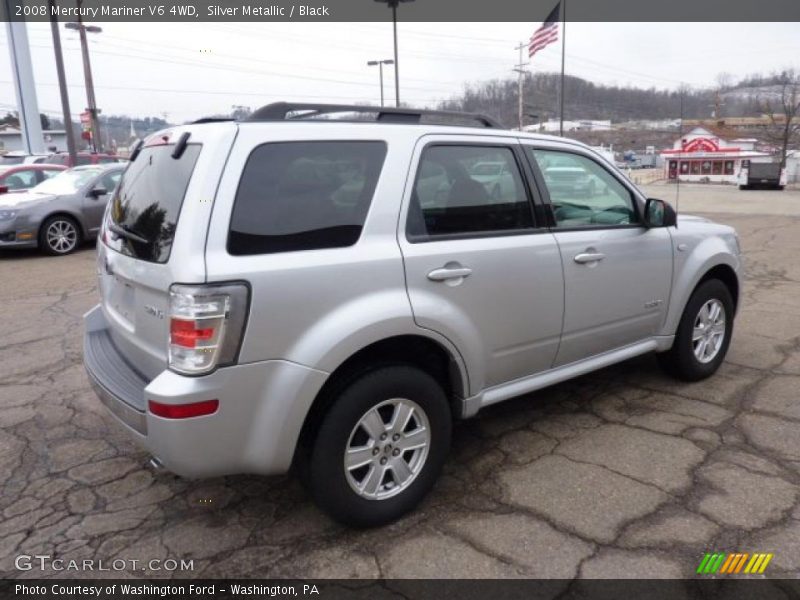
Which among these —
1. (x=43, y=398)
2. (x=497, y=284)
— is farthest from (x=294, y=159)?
(x=43, y=398)

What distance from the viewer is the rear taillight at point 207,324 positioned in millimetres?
2291

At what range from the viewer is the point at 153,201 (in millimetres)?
2709

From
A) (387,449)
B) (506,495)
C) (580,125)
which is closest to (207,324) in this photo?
(387,449)

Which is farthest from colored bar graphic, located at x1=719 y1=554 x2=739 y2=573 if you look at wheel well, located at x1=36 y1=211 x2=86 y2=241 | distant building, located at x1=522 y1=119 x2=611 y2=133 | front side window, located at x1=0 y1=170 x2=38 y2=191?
distant building, located at x1=522 y1=119 x2=611 y2=133

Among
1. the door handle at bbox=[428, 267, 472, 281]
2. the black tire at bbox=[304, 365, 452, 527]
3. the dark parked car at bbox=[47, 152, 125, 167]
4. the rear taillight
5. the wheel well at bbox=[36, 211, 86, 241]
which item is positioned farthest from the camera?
the dark parked car at bbox=[47, 152, 125, 167]

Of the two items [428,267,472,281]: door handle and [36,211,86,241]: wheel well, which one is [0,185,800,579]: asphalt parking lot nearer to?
[428,267,472,281]: door handle

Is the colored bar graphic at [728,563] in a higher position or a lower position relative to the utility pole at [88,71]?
lower

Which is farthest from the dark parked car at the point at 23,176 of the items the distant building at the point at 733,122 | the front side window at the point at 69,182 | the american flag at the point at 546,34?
the distant building at the point at 733,122

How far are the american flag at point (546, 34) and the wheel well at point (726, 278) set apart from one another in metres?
28.8

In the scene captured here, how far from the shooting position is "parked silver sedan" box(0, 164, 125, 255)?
988 centimetres

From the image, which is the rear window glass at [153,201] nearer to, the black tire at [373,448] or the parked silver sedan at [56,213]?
the black tire at [373,448]

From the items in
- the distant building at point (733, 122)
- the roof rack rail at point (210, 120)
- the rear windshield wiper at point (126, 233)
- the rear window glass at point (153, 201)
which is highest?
the distant building at point (733, 122)

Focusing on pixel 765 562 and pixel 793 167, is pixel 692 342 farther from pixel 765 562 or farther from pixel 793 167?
pixel 793 167

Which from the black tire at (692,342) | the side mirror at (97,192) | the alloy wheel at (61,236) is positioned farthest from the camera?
the side mirror at (97,192)
